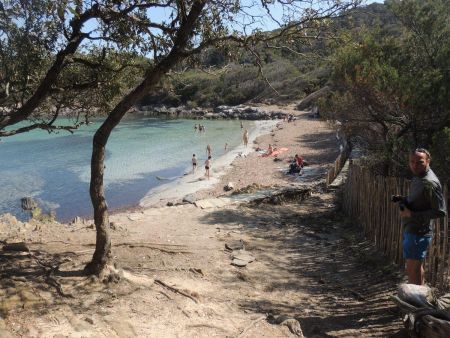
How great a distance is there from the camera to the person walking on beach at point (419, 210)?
4.74 m

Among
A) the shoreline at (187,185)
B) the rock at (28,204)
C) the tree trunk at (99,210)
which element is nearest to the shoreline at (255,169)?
the shoreline at (187,185)

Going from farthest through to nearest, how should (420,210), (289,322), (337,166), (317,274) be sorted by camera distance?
(337,166) → (317,274) → (289,322) → (420,210)

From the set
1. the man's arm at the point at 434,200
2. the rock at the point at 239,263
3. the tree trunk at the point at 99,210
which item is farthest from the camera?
the rock at the point at 239,263

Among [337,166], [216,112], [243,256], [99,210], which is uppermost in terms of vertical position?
[216,112]

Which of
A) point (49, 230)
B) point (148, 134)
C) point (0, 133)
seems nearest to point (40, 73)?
point (0, 133)

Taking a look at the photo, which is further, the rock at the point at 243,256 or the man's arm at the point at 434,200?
the rock at the point at 243,256

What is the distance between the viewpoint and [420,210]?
4844mm

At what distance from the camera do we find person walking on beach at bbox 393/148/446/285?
4738 mm

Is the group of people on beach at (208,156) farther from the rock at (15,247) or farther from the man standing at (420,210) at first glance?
the man standing at (420,210)

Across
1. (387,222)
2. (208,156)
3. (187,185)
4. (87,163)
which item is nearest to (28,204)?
(187,185)

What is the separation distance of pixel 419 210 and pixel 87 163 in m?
29.7

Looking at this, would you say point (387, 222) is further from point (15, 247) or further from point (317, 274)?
point (15, 247)

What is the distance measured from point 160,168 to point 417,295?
2559cm

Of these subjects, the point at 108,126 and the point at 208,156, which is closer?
the point at 108,126
